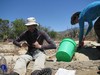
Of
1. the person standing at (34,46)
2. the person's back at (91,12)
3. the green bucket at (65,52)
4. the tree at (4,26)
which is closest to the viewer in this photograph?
the person standing at (34,46)

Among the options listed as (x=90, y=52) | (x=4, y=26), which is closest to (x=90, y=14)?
(x=90, y=52)

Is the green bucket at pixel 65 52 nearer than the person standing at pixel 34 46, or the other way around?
the person standing at pixel 34 46

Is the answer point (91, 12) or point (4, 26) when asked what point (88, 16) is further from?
point (4, 26)

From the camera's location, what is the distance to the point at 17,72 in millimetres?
4797

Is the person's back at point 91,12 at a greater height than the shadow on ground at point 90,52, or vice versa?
the person's back at point 91,12

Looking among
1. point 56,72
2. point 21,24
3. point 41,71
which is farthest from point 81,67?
point 21,24

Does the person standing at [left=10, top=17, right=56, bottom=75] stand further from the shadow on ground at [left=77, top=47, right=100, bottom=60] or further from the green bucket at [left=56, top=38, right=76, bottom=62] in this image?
the shadow on ground at [left=77, top=47, right=100, bottom=60]

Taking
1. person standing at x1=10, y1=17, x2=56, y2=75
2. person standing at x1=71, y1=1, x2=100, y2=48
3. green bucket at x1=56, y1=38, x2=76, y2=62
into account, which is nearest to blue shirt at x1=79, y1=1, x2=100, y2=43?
person standing at x1=71, y1=1, x2=100, y2=48

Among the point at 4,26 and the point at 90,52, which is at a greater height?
the point at 90,52

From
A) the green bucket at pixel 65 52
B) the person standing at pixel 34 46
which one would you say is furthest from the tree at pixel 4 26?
the person standing at pixel 34 46

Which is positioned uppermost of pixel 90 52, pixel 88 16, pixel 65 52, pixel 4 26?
pixel 88 16

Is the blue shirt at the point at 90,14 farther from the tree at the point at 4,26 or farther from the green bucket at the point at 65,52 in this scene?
the tree at the point at 4,26

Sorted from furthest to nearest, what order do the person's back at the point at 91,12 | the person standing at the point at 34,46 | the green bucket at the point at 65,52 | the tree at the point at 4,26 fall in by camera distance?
the tree at the point at 4,26, the person's back at the point at 91,12, the green bucket at the point at 65,52, the person standing at the point at 34,46

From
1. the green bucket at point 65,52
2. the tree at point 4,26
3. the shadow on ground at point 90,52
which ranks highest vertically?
the green bucket at point 65,52
